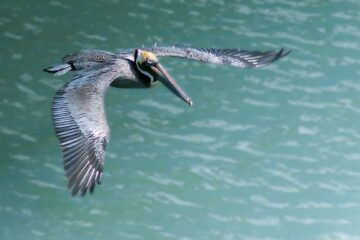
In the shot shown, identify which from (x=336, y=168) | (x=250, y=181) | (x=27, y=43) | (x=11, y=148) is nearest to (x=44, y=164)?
(x=11, y=148)

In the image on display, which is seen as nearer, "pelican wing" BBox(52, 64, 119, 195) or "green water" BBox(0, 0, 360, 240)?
"pelican wing" BBox(52, 64, 119, 195)

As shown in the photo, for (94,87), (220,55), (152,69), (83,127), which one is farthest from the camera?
(220,55)

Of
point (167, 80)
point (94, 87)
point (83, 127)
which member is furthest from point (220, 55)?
point (83, 127)

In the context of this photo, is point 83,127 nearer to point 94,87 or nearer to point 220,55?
point 94,87

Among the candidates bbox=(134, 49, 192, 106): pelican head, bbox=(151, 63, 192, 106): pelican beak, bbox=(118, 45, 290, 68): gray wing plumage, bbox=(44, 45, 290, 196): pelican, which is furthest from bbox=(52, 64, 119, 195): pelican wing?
bbox=(118, 45, 290, 68): gray wing plumage

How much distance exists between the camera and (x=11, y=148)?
38.0ft

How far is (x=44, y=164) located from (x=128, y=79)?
3.30 metres

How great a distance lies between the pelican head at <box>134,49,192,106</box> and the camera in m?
8.56

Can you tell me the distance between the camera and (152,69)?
865cm

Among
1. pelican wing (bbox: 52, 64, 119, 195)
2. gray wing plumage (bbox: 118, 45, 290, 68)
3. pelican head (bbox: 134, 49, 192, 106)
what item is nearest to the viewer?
pelican wing (bbox: 52, 64, 119, 195)

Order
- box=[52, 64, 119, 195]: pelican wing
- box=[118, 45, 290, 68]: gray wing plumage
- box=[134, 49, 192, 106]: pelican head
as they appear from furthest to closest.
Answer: box=[118, 45, 290, 68]: gray wing plumage, box=[134, 49, 192, 106]: pelican head, box=[52, 64, 119, 195]: pelican wing

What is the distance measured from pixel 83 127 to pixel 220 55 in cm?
198

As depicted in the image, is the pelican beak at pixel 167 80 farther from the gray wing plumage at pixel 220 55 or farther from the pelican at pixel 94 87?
the gray wing plumage at pixel 220 55

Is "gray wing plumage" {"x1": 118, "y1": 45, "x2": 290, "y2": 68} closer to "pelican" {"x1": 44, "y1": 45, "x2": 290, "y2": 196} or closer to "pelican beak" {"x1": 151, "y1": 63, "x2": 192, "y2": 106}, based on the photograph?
"pelican" {"x1": 44, "y1": 45, "x2": 290, "y2": 196}
